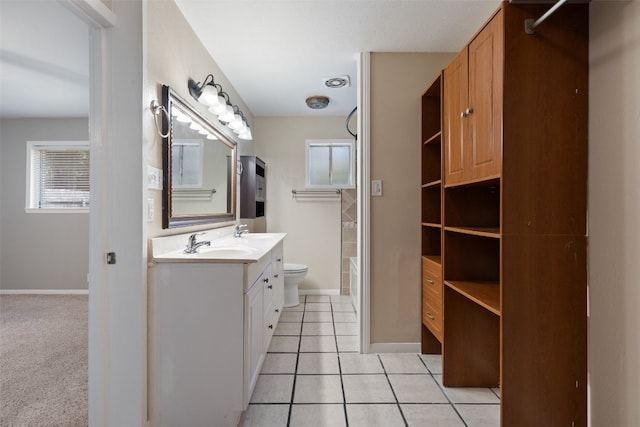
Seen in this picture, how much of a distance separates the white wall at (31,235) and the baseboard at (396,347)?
377 centimetres

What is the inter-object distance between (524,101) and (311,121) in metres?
2.87

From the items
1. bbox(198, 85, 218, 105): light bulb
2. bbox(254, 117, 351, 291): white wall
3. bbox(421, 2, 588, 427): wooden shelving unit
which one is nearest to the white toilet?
bbox(254, 117, 351, 291): white wall

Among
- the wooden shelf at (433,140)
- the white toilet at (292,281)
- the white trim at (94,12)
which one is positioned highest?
the white trim at (94,12)

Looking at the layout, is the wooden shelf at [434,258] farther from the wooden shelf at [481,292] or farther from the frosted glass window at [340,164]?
the frosted glass window at [340,164]

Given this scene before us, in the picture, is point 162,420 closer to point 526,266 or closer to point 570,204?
point 526,266

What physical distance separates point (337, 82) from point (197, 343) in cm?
243

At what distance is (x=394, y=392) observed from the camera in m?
1.75

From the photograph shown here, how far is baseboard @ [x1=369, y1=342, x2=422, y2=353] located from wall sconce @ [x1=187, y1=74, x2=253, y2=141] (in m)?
2.12

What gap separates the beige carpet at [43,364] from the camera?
154 centimetres

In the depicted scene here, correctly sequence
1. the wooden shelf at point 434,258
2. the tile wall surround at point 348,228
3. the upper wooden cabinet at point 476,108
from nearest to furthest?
the upper wooden cabinet at point 476,108
the wooden shelf at point 434,258
the tile wall surround at point 348,228

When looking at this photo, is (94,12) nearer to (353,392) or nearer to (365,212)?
(365,212)

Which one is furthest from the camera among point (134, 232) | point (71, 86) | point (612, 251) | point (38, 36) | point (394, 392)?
point (71, 86)

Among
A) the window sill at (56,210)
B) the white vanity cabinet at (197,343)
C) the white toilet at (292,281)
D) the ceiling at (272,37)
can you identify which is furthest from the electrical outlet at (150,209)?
the window sill at (56,210)

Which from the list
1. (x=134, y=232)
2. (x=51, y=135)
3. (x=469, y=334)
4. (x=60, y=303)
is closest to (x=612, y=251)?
(x=469, y=334)
